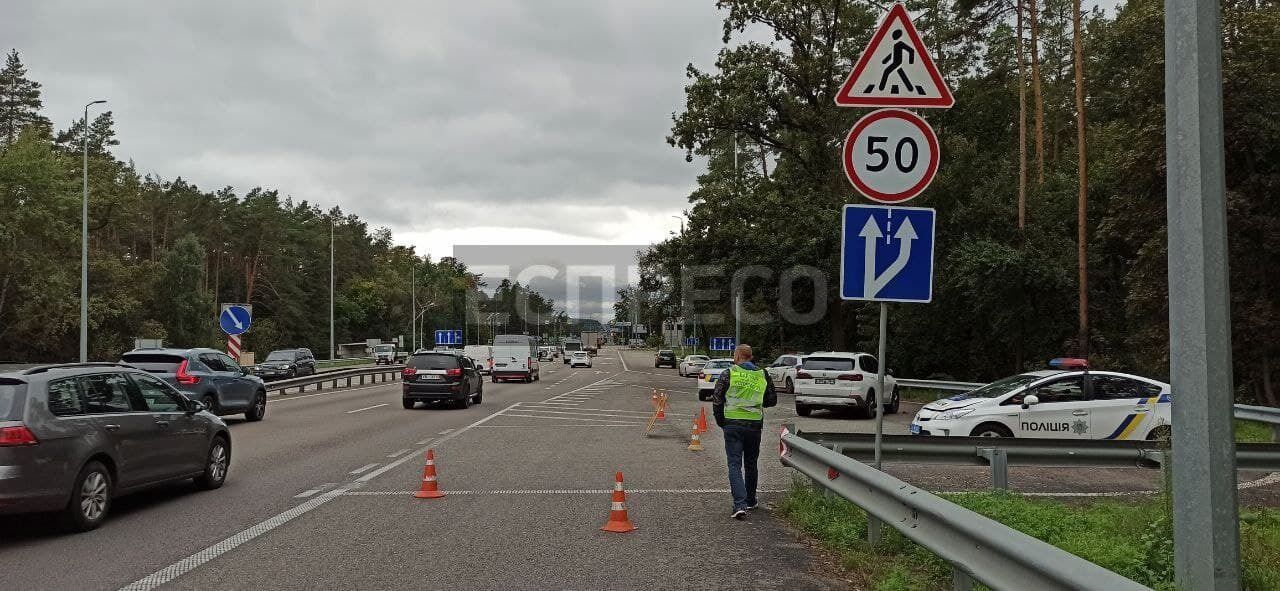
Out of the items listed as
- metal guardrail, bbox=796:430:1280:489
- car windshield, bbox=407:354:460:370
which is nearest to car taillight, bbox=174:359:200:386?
car windshield, bbox=407:354:460:370

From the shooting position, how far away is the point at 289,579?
6234 millimetres

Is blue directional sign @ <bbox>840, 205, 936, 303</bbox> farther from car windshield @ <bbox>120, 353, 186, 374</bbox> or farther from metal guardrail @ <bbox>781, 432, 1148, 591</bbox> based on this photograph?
car windshield @ <bbox>120, 353, 186, 374</bbox>

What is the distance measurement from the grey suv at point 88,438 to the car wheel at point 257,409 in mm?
10798

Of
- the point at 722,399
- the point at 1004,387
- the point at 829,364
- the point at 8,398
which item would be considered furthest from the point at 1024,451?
the point at 829,364

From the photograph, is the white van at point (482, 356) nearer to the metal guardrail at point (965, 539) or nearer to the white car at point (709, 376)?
the white car at point (709, 376)

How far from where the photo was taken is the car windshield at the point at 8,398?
759 cm

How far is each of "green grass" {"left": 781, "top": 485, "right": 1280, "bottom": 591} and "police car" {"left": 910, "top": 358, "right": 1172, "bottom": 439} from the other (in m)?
4.94

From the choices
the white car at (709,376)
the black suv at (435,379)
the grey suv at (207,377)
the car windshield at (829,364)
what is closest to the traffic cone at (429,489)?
the grey suv at (207,377)

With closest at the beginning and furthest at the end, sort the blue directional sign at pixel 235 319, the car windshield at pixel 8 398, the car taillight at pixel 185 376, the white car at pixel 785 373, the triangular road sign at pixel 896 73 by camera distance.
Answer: the triangular road sign at pixel 896 73
the car windshield at pixel 8 398
the car taillight at pixel 185 376
the blue directional sign at pixel 235 319
the white car at pixel 785 373

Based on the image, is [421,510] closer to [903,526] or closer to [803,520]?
[803,520]

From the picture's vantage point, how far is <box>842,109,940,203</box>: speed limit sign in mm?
7008

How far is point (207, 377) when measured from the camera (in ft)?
62.3

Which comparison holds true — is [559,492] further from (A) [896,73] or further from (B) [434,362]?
(B) [434,362]

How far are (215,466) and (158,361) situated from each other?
9496mm
